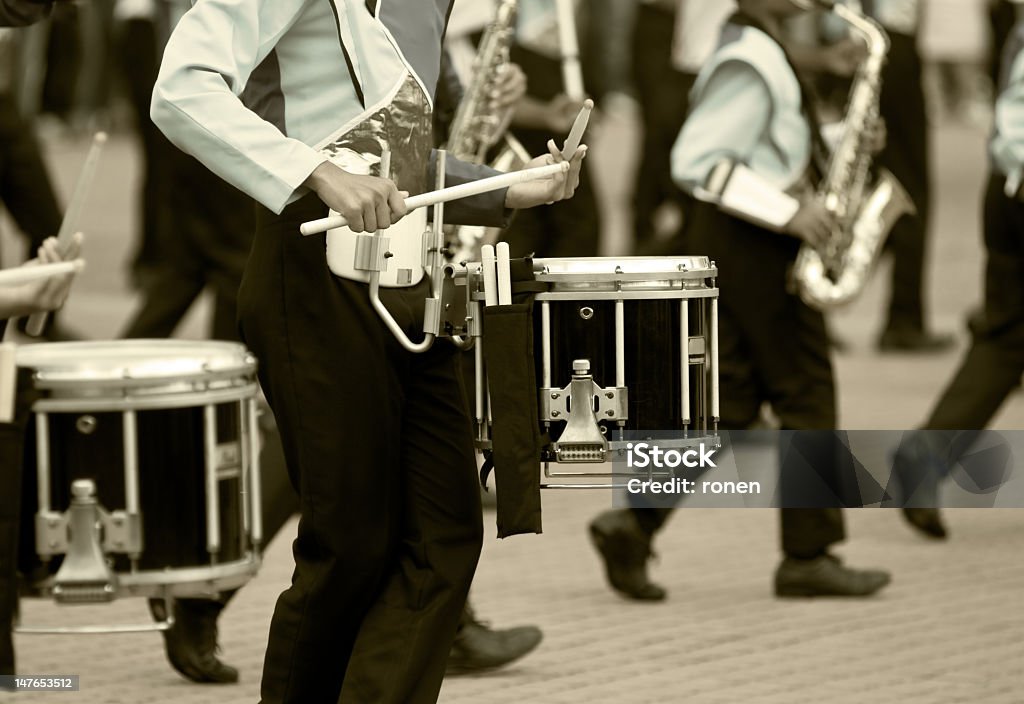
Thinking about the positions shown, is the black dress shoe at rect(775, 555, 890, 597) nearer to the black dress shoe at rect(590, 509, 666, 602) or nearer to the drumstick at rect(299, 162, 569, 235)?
the black dress shoe at rect(590, 509, 666, 602)

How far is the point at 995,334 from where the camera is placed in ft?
23.2

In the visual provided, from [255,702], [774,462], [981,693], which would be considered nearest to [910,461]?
[774,462]

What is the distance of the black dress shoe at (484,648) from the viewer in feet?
18.1

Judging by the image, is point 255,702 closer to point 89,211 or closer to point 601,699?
point 601,699

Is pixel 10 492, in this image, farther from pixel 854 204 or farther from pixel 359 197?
pixel 854 204

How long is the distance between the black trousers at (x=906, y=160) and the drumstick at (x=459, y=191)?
712 cm

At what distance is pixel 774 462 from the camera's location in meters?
6.61

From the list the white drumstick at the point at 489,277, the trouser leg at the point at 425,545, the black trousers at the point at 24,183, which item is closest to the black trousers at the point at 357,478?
the trouser leg at the point at 425,545

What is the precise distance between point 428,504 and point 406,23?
0.94 metres

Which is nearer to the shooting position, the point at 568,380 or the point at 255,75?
the point at 255,75

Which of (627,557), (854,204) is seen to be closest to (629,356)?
(627,557)

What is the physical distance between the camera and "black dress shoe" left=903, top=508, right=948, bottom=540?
23.6ft

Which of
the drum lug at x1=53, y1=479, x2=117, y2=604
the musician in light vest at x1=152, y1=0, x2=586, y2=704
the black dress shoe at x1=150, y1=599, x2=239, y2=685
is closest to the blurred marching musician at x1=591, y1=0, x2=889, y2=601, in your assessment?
the black dress shoe at x1=150, y1=599, x2=239, y2=685

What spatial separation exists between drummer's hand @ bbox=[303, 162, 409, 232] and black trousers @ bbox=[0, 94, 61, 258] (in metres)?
4.88
